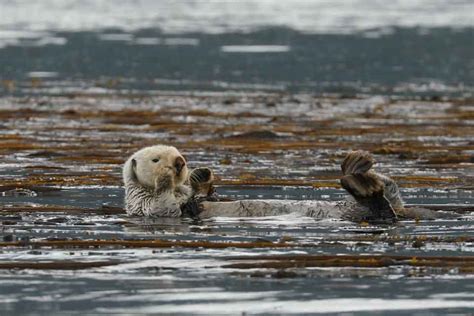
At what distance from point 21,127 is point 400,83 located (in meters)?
10.6

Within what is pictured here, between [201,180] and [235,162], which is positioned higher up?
[201,180]

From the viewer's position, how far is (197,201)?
981 cm

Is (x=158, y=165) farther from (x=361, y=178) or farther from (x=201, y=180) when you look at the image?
A: (x=361, y=178)

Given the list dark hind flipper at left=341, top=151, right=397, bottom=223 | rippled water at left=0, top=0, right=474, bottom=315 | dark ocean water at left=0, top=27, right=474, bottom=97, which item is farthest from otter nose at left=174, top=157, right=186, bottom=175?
dark ocean water at left=0, top=27, right=474, bottom=97

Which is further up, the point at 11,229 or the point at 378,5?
the point at 378,5

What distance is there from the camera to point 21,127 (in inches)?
676

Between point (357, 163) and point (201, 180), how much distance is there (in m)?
1.36

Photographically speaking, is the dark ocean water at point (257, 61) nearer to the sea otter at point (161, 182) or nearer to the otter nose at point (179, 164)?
the sea otter at point (161, 182)

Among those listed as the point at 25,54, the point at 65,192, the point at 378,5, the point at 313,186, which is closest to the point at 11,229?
the point at 65,192

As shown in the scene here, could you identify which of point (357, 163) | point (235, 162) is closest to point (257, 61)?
point (235, 162)

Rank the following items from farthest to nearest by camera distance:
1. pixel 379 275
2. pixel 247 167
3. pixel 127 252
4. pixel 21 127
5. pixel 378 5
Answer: pixel 378 5
pixel 21 127
pixel 247 167
pixel 127 252
pixel 379 275

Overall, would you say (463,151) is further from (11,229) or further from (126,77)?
(126,77)

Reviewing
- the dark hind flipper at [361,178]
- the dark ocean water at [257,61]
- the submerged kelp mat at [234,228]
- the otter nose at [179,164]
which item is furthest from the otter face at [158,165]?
the dark ocean water at [257,61]

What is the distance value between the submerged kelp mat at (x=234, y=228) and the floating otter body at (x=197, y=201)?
0.13 metres
